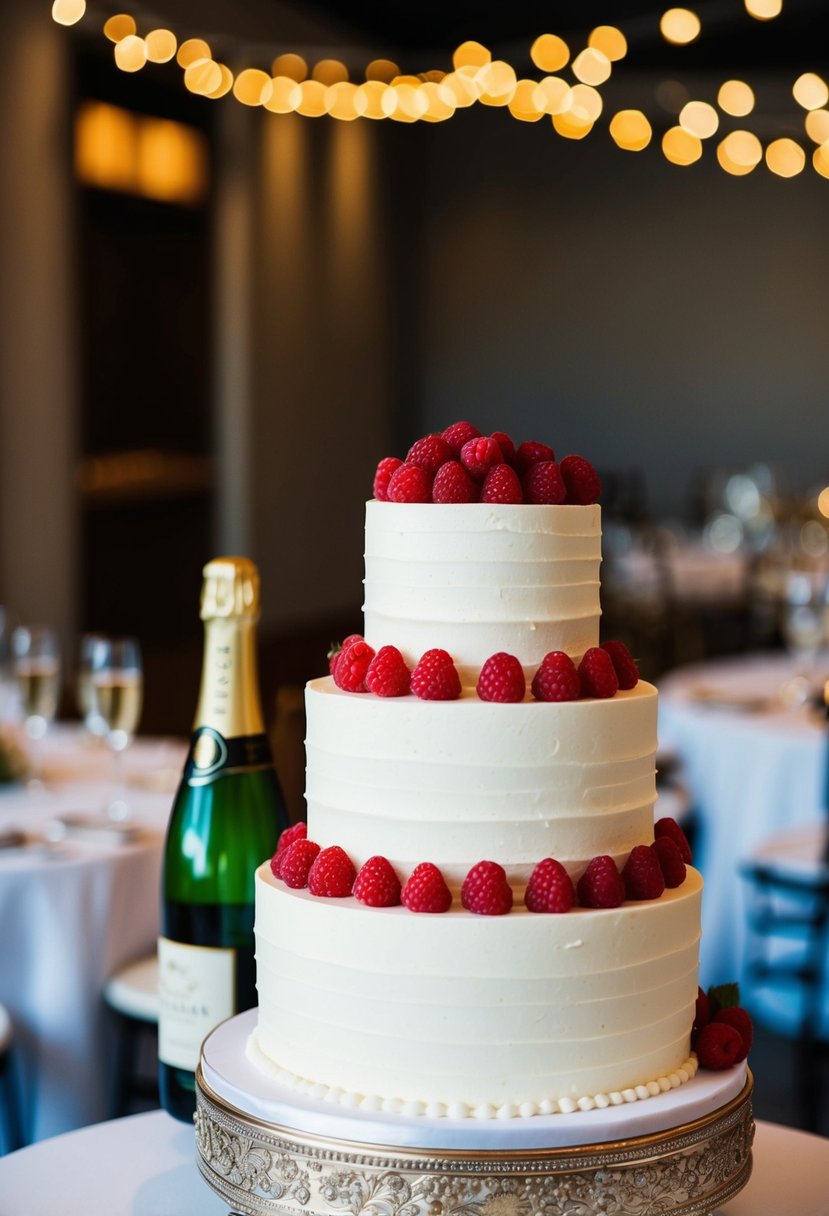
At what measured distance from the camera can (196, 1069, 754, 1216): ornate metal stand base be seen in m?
1.13

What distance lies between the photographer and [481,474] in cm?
133

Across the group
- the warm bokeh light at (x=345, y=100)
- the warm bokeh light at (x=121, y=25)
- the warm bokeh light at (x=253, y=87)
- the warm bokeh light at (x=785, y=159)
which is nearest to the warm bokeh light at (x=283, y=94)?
the warm bokeh light at (x=253, y=87)

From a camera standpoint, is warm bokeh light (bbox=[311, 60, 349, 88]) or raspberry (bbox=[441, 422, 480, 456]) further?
warm bokeh light (bbox=[311, 60, 349, 88])

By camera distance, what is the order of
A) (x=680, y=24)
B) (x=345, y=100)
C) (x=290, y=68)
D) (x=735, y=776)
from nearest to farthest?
(x=735, y=776) → (x=680, y=24) → (x=345, y=100) → (x=290, y=68)

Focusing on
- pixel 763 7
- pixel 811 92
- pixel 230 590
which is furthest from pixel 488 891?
pixel 811 92

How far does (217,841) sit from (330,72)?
881 centimetres

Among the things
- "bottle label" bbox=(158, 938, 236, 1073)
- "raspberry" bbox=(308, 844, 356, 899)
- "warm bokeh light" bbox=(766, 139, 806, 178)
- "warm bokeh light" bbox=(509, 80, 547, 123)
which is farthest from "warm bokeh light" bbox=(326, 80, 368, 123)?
"raspberry" bbox=(308, 844, 356, 899)

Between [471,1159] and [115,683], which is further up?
[115,683]

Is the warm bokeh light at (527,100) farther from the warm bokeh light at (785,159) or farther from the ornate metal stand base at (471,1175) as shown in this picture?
the ornate metal stand base at (471,1175)

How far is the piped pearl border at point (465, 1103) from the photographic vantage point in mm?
1204

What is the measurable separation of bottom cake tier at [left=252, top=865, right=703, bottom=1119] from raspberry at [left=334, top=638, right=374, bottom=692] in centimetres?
19

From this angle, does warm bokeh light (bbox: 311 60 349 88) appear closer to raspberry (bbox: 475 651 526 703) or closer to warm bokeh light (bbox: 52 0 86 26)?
warm bokeh light (bbox: 52 0 86 26)

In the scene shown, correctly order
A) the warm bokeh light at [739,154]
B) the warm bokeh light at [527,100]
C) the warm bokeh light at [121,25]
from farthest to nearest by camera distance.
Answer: the warm bokeh light at [739,154] → the warm bokeh light at [527,100] → the warm bokeh light at [121,25]

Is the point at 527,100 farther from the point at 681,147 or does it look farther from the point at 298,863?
the point at 298,863
